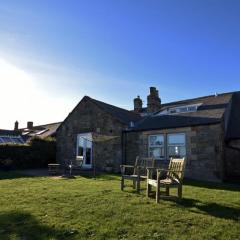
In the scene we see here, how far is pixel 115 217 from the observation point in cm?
796

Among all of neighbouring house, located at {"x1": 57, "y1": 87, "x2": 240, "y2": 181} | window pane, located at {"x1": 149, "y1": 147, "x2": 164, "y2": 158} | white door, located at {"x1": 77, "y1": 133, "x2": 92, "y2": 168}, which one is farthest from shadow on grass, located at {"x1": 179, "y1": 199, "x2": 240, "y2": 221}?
white door, located at {"x1": 77, "y1": 133, "x2": 92, "y2": 168}

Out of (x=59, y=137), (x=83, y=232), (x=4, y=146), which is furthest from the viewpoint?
(x=59, y=137)

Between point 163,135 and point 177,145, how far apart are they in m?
1.18

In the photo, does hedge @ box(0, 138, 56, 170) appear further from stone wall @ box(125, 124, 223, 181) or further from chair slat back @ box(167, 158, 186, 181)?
chair slat back @ box(167, 158, 186, 181)

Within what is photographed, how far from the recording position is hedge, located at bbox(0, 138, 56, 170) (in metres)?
25.6

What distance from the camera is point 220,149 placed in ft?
61.0

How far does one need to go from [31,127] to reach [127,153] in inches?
1148

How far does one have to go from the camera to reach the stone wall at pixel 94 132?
23344 mm

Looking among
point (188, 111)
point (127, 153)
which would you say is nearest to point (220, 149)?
point (188, 111)

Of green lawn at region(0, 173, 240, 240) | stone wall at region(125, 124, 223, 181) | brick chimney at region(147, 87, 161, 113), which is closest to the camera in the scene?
green lawn at region(0, 173, 240, 240)

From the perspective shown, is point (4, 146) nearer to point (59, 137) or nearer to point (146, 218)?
point (59, 137)

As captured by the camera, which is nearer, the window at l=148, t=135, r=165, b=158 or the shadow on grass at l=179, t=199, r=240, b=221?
the shadow on grass at l=179, t=199, r=240, b=221

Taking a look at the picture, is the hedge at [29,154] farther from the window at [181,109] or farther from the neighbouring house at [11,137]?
the window at [181,109]

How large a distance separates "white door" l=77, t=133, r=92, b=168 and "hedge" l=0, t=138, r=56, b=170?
3584mm
